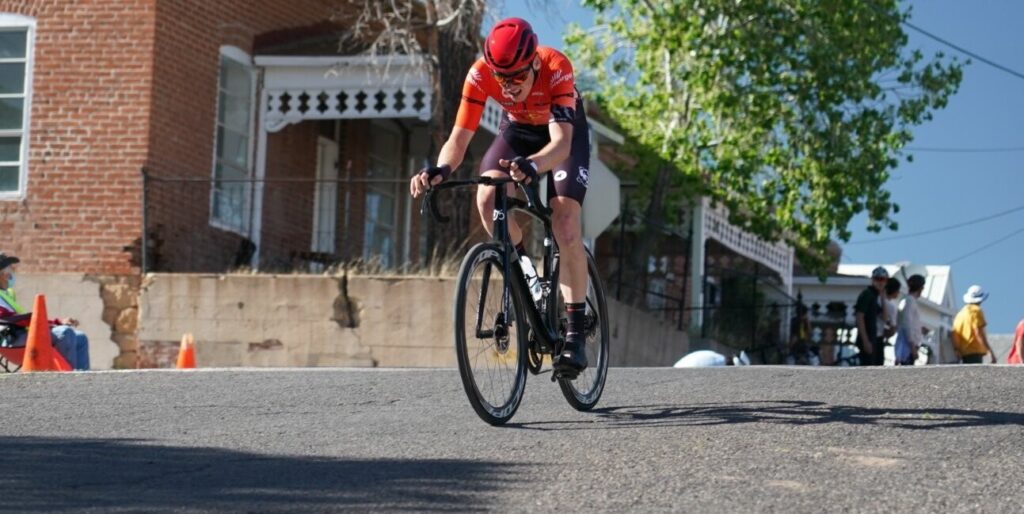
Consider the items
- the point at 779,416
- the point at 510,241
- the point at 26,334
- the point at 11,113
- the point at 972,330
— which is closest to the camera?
the point at 510,241

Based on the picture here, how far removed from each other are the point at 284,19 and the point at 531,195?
534 inches

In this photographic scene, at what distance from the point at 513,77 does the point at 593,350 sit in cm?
166

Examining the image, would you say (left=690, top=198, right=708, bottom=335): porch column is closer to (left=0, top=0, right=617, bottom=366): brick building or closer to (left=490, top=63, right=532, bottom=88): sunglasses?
(left=0, top=0, right=617, bottom=366): brick building

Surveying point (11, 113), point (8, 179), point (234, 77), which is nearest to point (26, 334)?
point (8, 179)

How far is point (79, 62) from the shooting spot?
61.8 feet

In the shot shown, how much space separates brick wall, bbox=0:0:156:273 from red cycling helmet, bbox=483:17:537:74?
1114cm

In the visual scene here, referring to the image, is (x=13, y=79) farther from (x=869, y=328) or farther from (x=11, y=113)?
(x=869, y=328)

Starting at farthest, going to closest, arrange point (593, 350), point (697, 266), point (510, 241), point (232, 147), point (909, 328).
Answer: point (697, 266) → point (232, 147) → point (909, 328) → point (593, 350) → point (510, 241)

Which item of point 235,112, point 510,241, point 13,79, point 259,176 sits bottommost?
point 510,241

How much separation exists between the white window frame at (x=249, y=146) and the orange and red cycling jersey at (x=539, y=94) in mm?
10785

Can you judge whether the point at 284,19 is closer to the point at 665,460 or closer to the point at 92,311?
the point at 92,311

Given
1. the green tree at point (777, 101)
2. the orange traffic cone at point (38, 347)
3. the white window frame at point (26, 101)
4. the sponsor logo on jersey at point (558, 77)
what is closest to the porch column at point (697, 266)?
the green tree at point (777, 101)

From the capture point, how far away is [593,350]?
359 inches

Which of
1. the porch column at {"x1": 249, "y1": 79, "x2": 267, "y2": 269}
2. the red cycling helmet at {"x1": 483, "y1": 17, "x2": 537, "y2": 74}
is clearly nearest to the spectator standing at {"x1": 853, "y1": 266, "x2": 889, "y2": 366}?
the porch column at {"x1": 249, "y1": 79, "x2": 267, "y2": 269}
